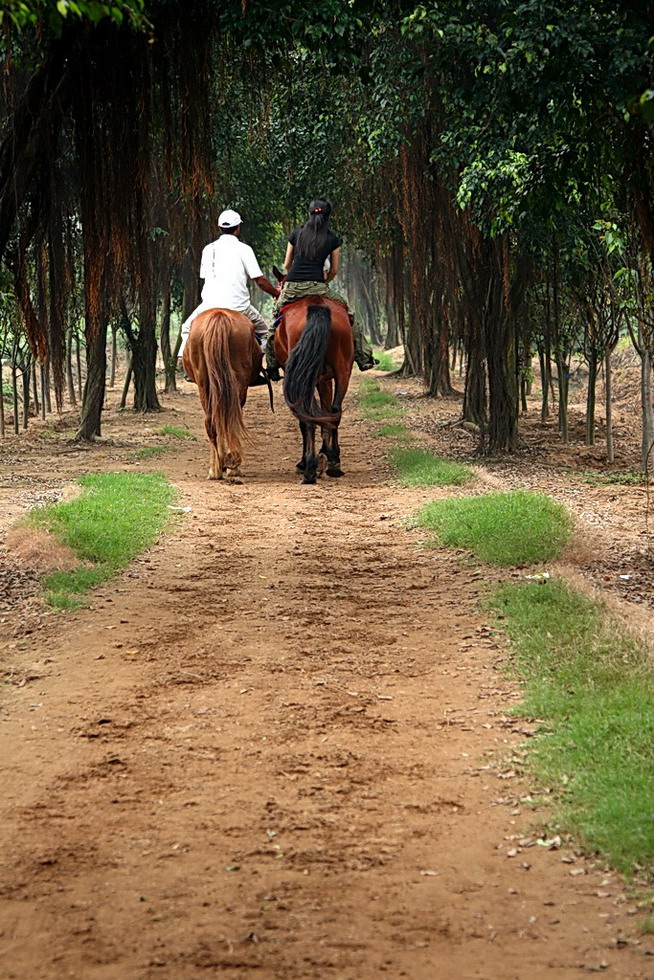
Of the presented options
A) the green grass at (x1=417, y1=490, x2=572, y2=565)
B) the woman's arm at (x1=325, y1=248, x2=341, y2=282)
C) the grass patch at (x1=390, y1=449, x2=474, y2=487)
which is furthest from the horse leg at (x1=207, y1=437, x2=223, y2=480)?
the green grass at (x1=417, y1=490, x2=572, y2=565)

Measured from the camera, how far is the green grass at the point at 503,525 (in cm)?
855

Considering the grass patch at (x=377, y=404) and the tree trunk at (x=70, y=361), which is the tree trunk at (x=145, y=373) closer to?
the tree trunk at (x=70, y=361)

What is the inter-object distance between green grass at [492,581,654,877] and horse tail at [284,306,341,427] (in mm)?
5331

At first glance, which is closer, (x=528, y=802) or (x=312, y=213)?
(x=528, y=802)

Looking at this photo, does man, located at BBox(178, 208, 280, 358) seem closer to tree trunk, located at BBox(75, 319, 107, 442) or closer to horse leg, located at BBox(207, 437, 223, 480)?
horse leg, located at BBox(207, 437, 223, 480)

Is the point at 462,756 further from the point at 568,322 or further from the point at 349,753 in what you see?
the point at 568,322

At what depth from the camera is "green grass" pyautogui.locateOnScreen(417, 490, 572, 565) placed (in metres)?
8.55

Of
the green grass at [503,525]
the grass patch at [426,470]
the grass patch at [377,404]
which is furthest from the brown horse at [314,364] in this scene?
→ the grass patch at [377,404]

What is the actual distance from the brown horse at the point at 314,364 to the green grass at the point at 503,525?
225cm

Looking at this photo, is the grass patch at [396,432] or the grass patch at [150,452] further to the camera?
the grass patch at [396,432]

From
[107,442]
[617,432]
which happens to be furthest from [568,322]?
[107,442]

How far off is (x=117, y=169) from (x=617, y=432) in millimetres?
13503

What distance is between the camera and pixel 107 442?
17.4 metres

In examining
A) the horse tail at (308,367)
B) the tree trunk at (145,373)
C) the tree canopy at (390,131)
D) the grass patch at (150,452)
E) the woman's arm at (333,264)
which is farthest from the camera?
the tree trunk at (145,373)
